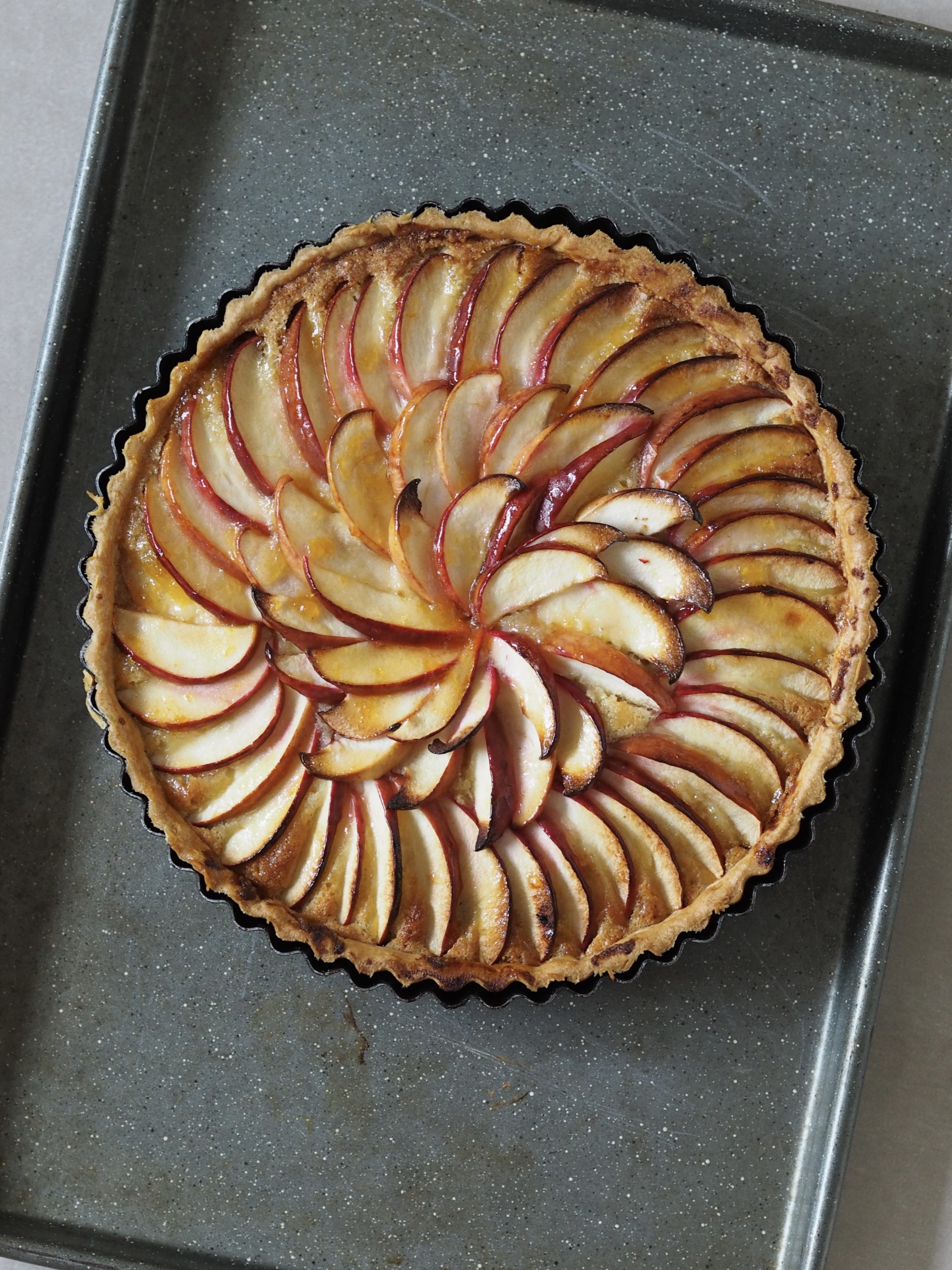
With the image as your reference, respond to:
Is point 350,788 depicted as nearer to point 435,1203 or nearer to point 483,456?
point 483,456

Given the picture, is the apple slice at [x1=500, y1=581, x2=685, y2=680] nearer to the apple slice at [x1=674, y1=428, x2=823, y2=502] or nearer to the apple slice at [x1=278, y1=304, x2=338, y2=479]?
→ the apple slice at [x1=674, y1=428, x2=823, y2=502]

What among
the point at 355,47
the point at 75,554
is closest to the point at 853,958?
the point at 75,554

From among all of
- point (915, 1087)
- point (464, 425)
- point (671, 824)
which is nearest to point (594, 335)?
point (464, 425)

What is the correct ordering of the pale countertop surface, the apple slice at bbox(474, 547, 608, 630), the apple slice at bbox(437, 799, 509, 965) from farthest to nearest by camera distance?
the pale countertop surface → the apple slice at bbox(437, 799, 509, 965) → the apple slice at bbox(474, 547, 608, 630)

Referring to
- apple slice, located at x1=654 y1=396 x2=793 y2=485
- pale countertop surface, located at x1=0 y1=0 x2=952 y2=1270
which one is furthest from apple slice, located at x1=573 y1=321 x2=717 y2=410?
pale countertop surface, located at x1=0 y1=0 x2=952 y2=1270

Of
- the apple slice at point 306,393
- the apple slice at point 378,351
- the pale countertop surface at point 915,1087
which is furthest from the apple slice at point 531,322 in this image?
the pale countertop surface at point 915,1087

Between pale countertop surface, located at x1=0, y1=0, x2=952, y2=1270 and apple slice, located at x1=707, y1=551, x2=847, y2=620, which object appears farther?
pale countertop surface, located at x1=0, y1=0, x2=952, y2=1270

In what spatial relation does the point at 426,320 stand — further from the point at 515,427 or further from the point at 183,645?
the point at 183,645
